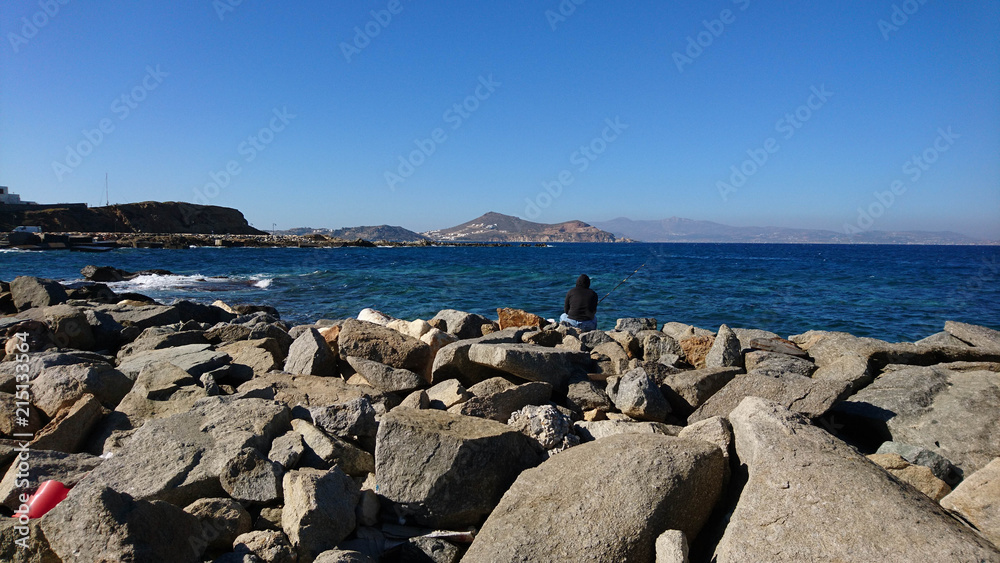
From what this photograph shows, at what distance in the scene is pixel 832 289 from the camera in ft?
84.4

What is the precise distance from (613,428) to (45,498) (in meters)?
3.83

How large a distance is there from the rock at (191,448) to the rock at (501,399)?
1.48 m

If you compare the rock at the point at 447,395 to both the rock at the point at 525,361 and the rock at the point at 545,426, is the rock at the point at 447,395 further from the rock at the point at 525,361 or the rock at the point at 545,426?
the rock at the point at 545,426

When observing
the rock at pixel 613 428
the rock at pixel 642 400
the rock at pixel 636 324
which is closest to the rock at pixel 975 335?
the rock at pixel 636 324

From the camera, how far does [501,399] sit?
4477mm

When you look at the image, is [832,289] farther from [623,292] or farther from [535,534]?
[535,534]

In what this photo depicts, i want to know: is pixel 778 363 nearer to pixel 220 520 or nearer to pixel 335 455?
pixel 335 455

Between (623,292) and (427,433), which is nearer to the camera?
(427,433)

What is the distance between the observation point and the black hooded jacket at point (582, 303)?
10.4 m

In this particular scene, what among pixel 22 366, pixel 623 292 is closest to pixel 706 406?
pixel 22 366

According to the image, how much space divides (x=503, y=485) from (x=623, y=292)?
1936 centimetres

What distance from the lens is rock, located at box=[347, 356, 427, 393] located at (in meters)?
5.21

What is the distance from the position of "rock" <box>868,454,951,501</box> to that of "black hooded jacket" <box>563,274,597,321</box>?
22.8ft

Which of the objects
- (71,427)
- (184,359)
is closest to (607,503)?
(71,427)
